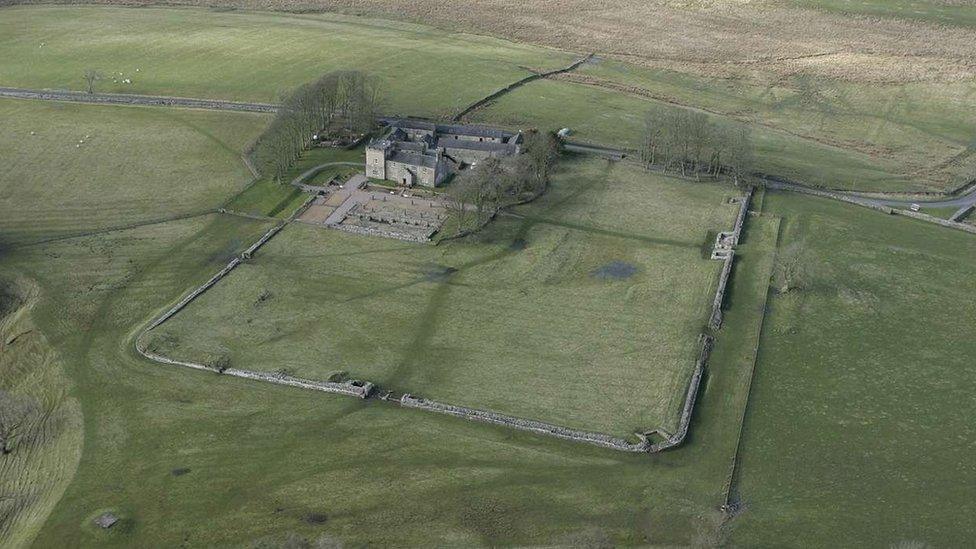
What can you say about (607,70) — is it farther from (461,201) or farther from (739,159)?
(461,201)

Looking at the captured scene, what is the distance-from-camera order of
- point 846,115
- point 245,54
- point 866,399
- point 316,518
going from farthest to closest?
point 245,54
point 846,115
point 866,399
point 316,518

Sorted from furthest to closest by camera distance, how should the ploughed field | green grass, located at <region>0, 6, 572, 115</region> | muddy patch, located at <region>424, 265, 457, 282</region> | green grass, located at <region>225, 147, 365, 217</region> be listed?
green grass, located at <region>0, 6, 572, 115</region>, the ploughed field, green grass, located at <region>225, 147, 365, 217</region>, muddy patch, located at <region>424, 265, 457, 282</region>

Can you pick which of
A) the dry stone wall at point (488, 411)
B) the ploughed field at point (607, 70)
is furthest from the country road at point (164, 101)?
the dry stone wall at point (488, 411)

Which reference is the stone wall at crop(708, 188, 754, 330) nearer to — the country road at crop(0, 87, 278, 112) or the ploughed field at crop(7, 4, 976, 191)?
the ploughed field at crop(7, 4, 976, 191)

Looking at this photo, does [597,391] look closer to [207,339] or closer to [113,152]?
[207,339]

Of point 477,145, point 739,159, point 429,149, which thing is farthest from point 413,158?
point 739,159

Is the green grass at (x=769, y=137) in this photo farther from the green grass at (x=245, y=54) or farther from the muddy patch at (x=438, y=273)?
the muddy patch at (x=438, y=273)

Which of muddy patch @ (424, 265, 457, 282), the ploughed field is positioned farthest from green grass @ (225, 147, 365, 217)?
muddy patch @ (424, 265, 457, 282)
